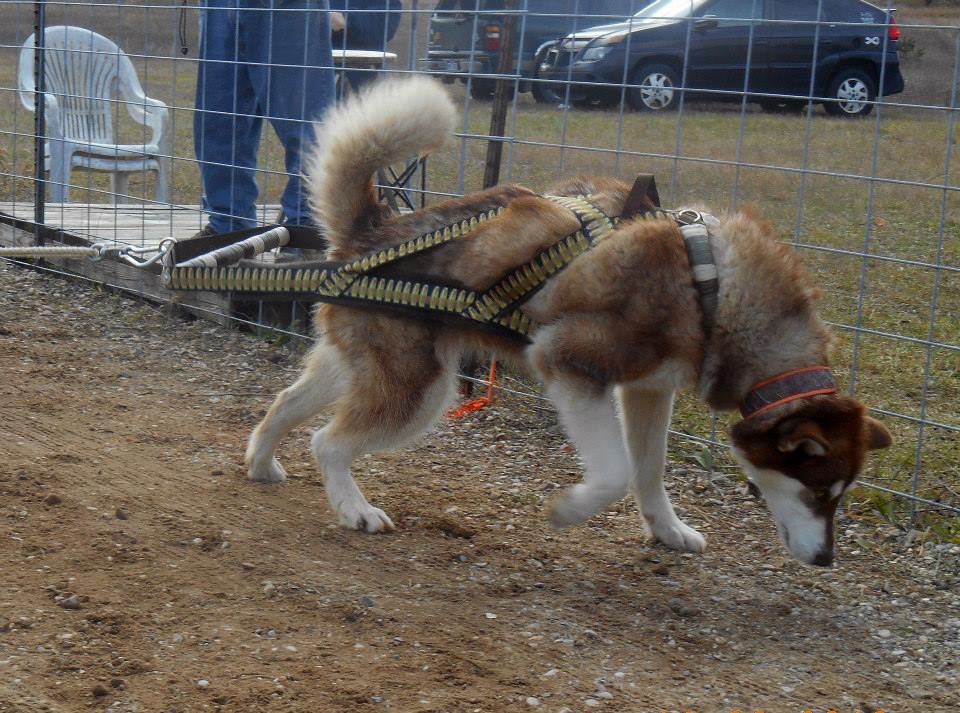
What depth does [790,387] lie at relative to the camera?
2.78 meters

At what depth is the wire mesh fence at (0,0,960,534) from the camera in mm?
3764

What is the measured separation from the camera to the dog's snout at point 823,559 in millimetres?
2871

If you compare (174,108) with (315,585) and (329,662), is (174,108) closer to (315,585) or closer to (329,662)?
(315,585)

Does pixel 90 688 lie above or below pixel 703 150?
below

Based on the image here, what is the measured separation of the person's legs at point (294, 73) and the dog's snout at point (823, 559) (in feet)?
9.31

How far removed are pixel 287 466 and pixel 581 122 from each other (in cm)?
277

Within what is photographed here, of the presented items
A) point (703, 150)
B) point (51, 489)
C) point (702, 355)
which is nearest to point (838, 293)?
point (703, 150)

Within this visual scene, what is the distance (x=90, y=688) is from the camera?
2.25 meters

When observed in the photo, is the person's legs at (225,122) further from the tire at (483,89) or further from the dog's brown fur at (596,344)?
the dog's brown fur at (596,344)

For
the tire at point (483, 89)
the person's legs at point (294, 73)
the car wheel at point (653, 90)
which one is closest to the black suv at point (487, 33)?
the tire at point (483, 89)

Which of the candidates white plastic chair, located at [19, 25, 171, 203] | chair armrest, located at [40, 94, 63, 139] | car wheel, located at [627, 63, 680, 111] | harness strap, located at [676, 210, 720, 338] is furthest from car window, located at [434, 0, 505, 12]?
chair armrest, located at [40, 94, 63, 139]

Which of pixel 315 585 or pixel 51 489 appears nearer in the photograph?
pixel 315 585

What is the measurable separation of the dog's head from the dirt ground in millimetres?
241

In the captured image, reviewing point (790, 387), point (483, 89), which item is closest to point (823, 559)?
point (790, 387)
